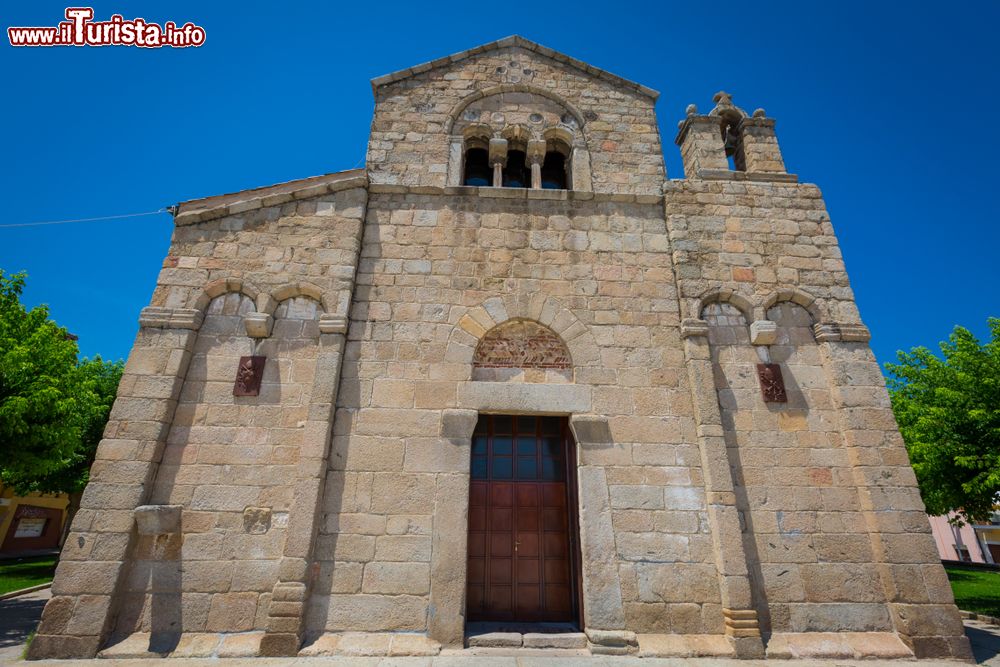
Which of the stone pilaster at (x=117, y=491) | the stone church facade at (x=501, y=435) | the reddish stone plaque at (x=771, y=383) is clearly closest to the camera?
the stone pilaster at (x=117, y=491)

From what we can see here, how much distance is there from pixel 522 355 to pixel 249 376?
3443 millimetres

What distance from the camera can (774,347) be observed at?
6328mm

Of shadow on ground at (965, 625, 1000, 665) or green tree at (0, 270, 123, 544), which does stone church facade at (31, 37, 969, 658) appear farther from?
green tree at (0, 270, 123, 544)

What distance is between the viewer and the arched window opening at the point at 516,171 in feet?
26.8

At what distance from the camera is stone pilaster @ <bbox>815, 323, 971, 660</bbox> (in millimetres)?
4957

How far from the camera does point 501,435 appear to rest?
6113mm

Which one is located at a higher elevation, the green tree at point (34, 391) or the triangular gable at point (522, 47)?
the triangular gable at point (522, 47)

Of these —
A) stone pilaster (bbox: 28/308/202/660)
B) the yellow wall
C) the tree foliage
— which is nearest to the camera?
stone pilaster (bbox: 28/308/202/660)

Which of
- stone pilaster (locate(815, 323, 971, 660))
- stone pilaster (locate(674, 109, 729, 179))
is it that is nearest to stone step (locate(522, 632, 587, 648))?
stone pilaster (locate(815, 323, 971, 660))

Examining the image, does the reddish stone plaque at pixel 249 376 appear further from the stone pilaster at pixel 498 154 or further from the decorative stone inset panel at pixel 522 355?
the stone pilaster at pixel 498 154

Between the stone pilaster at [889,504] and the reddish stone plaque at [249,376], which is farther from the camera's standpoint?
the reddish stone plaque at [249,376]

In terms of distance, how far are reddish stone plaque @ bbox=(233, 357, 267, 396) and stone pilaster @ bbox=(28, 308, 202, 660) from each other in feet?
2.19

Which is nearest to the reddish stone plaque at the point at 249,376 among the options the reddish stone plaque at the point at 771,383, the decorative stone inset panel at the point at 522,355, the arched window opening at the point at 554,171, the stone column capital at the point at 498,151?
the decorative stone inset panel at the point at 522,355

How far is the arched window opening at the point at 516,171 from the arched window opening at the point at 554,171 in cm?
31
